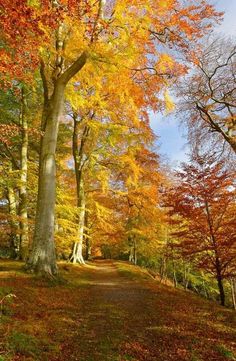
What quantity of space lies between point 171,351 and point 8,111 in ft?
54.6

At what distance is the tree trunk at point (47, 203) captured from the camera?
10.8 m

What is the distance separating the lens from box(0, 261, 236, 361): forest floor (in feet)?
15.8

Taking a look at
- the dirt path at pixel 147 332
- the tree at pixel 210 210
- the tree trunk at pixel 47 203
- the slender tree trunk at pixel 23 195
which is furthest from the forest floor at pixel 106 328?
the slender tree trunk at pixel 23 195

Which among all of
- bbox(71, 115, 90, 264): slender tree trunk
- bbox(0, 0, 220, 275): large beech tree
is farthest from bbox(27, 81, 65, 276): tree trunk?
bbox(71, 115, 90, 264): slender tree trunk

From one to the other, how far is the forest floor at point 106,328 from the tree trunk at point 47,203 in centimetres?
117

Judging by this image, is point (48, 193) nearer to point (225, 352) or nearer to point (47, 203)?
point (47, 203)

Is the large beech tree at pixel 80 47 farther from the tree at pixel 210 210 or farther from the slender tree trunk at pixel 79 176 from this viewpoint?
the slender tree trunk at pixel 79 176

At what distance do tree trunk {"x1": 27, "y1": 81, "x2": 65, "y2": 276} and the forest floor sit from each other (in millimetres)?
1165

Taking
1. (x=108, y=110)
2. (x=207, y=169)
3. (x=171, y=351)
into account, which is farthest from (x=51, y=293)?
(x=108, y=110)

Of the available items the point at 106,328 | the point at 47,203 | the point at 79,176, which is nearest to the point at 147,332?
the point at 106,328

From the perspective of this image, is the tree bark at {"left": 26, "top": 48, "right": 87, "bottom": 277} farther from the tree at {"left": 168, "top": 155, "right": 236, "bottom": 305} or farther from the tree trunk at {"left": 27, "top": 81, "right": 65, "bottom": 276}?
the tree at {"left": 168, "top": 155, "right": 236, "bottom": 305}

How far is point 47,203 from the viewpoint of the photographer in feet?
36.6

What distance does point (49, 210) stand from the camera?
11.1 metres

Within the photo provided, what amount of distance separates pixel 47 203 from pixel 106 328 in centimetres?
576
